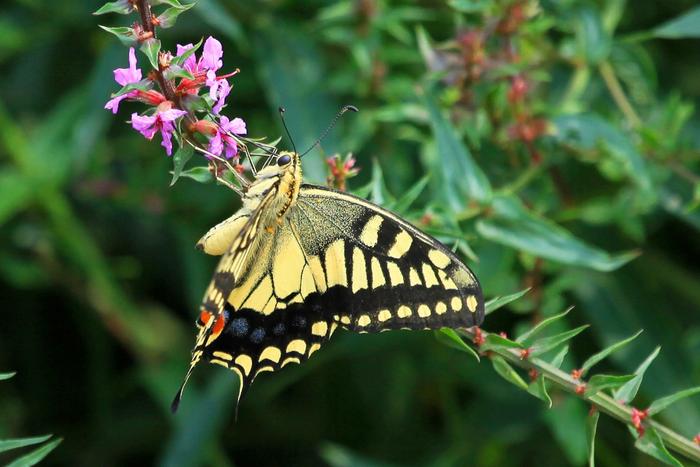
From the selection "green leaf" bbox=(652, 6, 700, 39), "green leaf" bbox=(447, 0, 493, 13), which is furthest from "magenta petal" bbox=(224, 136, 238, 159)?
"green leaf" bbox=(652, 6, 700, 39)

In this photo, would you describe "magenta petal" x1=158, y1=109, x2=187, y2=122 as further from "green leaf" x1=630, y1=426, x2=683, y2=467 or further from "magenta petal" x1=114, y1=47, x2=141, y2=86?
"green leaf" x1=630, y1=426, x2=683, y2=467

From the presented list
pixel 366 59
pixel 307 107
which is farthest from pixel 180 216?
pixel 366 59

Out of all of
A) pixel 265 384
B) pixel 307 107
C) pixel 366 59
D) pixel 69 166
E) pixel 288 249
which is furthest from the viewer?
pixel 265 384

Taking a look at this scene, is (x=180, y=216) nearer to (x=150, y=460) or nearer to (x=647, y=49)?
(x=150, y=460)

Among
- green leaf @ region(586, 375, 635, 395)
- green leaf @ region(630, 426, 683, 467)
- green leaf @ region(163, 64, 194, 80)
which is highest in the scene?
green leaf @ region(163, 64, 194, 80)

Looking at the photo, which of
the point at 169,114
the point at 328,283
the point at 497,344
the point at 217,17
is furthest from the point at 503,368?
the point at 217,17

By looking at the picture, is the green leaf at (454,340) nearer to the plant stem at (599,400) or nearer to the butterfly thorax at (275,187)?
the plant stem at (599,400)
